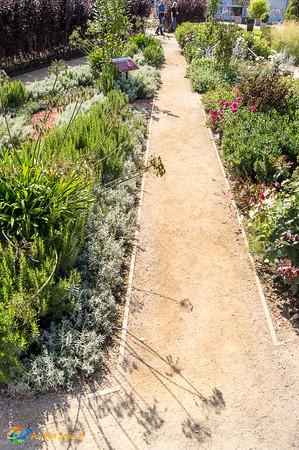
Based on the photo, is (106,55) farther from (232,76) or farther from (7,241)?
(7,241)

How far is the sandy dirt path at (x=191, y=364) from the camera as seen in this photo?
11.5 ft

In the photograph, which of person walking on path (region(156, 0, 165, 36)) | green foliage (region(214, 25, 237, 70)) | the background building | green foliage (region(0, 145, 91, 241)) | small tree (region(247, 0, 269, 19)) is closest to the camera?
green foliage (region(0, 145, 91, 241))

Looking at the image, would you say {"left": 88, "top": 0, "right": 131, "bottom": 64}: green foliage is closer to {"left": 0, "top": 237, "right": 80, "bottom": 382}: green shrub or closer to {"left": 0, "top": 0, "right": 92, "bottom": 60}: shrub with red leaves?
{"left": 0, "top": 0, "right": 92, "bottom": 60}: shrub with red leaves

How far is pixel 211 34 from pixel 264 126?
9015 millimetres

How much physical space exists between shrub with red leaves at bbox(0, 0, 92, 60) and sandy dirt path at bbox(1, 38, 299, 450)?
10264 millimetres

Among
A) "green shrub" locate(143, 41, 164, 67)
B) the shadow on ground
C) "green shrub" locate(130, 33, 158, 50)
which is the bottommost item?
the shadow on ground

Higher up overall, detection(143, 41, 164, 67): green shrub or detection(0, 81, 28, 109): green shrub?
detection(143, 41, 164, 67): green shrub

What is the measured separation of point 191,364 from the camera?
4.11m

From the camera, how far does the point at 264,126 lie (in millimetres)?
7676

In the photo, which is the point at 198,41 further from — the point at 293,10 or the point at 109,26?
the point at 293,10

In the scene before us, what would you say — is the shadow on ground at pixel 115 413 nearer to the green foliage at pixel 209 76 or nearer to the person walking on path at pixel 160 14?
the green foliage at pixel 209 76

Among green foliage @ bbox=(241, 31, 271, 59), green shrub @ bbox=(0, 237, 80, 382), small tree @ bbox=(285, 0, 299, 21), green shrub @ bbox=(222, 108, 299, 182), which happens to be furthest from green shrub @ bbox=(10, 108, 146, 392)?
small tree @ bbox=(285, 0, 299, 21)

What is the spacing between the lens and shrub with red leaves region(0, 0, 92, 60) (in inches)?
511

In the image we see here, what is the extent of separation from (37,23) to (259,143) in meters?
11.0
